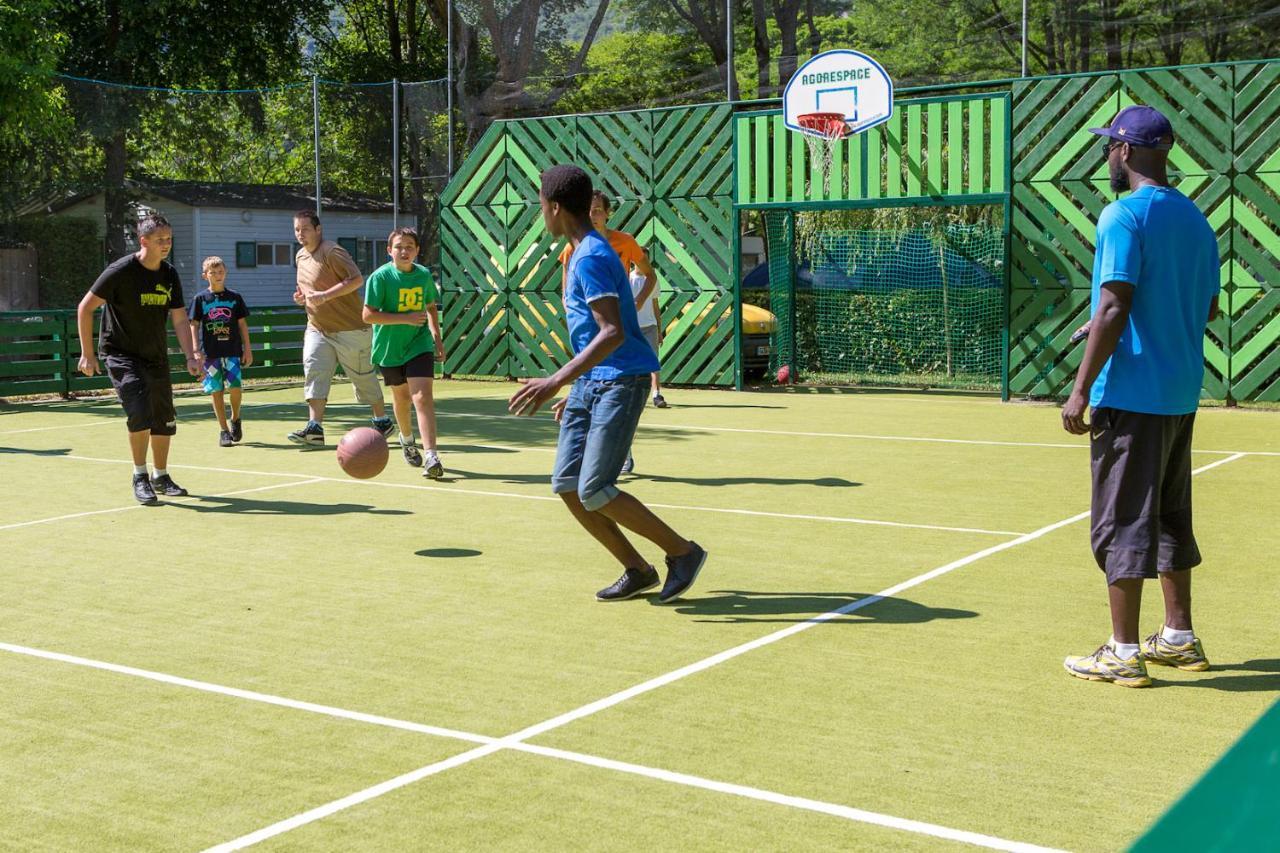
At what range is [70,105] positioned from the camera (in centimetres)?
2198

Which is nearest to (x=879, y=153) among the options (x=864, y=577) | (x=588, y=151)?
(x=588, y=151)

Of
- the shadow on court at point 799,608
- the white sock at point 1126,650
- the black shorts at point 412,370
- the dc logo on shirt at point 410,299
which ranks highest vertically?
the dc logo on shirt at point 410,299

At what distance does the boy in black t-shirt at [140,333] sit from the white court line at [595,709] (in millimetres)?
5782

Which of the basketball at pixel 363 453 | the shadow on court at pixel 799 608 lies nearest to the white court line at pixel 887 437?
the basketball at pixel 363 453

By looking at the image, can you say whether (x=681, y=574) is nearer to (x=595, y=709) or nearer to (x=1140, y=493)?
(x=595, y=709)

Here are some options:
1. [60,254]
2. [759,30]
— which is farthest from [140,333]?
[759,30]

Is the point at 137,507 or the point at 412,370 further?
the point at 412,370

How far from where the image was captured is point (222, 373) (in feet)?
49.0

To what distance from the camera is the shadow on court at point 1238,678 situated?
18.7ft

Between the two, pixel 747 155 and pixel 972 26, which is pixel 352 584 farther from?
pixel 972 26

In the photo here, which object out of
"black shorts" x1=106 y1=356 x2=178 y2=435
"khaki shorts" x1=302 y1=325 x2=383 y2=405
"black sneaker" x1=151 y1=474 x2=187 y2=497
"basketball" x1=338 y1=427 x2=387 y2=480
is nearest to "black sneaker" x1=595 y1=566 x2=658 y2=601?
"basketball" x1=338 y1=427 x2=387 y2=480

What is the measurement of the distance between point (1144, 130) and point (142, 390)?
24.9ft

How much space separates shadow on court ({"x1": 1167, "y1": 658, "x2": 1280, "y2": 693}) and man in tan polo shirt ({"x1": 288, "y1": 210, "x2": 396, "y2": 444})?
29.6 ft

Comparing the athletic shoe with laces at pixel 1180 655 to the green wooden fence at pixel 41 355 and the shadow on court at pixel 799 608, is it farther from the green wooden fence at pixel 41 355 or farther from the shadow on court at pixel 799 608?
the green wooden fence at pixel 41 355
